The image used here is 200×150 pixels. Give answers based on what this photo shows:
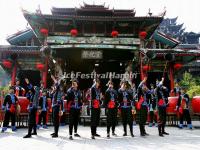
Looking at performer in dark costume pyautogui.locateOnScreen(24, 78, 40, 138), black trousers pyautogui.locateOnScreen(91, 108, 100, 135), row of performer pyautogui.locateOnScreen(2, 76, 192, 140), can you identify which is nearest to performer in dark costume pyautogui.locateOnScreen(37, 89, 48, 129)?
row of performer pyautogui.locateOnScreen(2, 76, 192, 140)

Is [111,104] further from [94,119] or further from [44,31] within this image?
[44,31]

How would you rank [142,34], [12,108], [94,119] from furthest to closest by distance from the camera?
[142,34] < [12,108] < [94,119]

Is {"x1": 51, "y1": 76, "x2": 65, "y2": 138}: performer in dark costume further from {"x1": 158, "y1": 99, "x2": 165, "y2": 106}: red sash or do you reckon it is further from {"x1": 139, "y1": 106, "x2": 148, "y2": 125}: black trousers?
{"x1": 158, "y1": 99, "x2": 165, "y2": 106}: red sash

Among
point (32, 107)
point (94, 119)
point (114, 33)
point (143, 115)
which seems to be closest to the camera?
point (94, 119)

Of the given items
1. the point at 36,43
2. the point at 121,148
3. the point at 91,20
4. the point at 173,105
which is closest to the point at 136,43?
the point at 91,20

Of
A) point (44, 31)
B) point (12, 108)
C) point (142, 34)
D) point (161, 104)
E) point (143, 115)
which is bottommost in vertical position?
point (143, 115)

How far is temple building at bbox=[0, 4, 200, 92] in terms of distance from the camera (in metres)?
16.1

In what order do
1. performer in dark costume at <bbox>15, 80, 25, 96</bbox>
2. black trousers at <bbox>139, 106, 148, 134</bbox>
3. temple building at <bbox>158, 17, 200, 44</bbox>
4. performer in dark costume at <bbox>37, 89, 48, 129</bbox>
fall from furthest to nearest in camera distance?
temple building at <bbox>158, 17, 200, 44</bbox> → performer in dark costume at <bbox>15, 80, 25, 96</bbox> → performer in dark costume at <bbox>37, 89, 48, 129</bbox> → black trousers at <bbox>139, 106, 148, 134</bbox>

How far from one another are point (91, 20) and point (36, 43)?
648cm

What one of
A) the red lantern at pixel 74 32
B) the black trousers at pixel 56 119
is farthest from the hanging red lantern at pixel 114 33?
the black trousers at pixel 56 119

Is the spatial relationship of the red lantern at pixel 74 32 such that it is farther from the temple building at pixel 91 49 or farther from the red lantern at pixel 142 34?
the red lantern at pixel 142 34

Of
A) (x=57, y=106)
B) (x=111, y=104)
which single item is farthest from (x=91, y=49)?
(x=57, y=106)

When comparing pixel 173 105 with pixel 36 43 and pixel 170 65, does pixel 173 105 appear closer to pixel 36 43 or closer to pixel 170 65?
pixel 170 65

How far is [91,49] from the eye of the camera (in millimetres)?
17062
